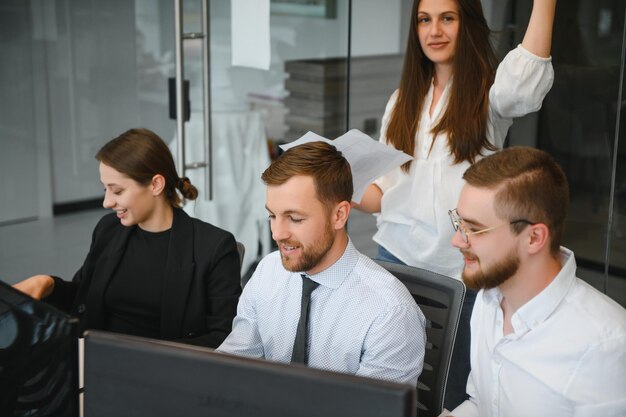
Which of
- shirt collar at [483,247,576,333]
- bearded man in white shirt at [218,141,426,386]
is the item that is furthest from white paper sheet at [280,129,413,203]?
shirt collar at [483,247,576,333]

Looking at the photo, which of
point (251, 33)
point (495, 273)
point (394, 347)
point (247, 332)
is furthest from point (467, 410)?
point (251, 33)

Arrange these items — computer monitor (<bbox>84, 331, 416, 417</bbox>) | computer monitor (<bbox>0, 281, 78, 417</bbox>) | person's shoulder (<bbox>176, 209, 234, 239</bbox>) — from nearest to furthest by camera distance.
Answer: computer monitor (<bbox>84, 331, 416, 417</bbox>), computer monitor (<bbox>0, 281, 78, 417</bbox>), person's shoulder (<bbox>176, 209, 234, 239</bbox>)

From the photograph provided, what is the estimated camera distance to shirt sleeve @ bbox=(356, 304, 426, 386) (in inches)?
73.8

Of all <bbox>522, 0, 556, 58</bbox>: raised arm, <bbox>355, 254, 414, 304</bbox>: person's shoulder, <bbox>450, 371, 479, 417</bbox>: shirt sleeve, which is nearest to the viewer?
<bbox>450, 371, 479, 417</bbox>: shirt sleeve

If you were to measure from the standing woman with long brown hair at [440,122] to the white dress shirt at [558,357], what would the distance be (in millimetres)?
795

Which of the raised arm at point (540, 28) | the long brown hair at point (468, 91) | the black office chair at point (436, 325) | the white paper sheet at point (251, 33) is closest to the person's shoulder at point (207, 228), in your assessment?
the black office chair at point (436, 325)

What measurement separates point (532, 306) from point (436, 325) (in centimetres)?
47

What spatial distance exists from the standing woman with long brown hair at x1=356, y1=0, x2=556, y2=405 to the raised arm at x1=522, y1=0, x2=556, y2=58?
93mm

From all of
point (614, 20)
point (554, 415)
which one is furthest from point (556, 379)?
point (614, 20)

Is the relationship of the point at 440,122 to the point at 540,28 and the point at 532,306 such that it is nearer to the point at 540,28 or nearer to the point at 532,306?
the point at 540,28

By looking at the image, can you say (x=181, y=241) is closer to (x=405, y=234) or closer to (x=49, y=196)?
(x=405, y=234)

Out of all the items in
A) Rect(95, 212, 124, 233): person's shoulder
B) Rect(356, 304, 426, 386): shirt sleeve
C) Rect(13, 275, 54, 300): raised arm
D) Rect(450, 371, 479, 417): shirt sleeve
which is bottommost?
Rect(450, 371, 479, 417): shirt sleeve

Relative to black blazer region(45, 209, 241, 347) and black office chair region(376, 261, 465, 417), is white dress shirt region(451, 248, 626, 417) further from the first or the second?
black blazer region(45, 209, 241, 347)

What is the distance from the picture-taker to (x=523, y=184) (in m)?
1.75
